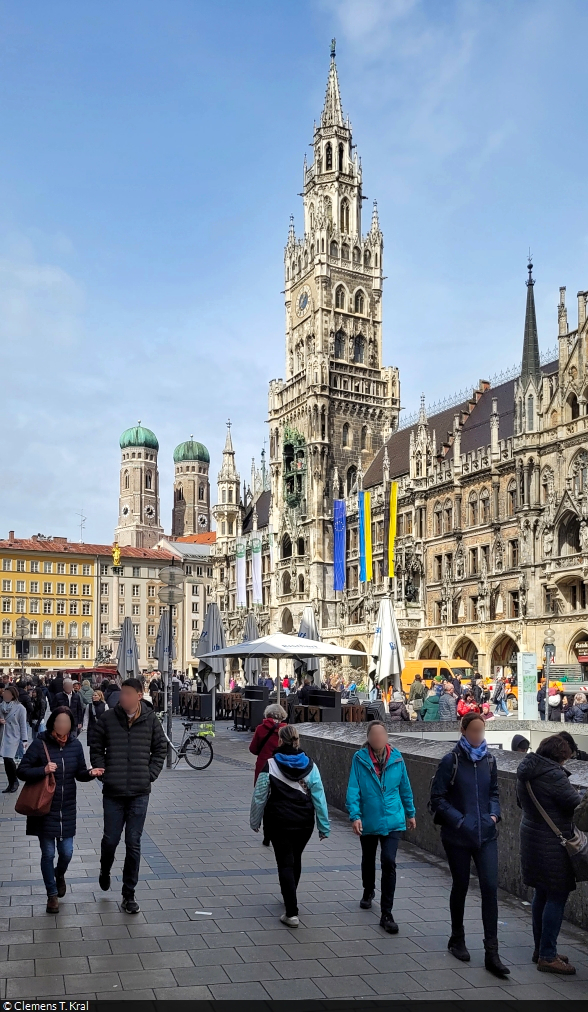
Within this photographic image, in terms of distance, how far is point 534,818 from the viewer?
21.4 feet

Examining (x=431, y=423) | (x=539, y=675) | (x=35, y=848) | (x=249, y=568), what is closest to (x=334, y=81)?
(x=431, y=423)

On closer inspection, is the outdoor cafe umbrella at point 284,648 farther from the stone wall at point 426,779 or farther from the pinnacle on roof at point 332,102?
the pinnacle on roof at point 332,102

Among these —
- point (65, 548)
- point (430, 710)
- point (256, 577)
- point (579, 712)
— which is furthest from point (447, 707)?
point (65, 548)

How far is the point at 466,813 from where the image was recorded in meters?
6.94

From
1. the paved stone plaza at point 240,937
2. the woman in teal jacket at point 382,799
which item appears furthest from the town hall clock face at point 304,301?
the woman in teal jacket at point 382,799

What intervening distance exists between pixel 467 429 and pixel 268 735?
158 ft

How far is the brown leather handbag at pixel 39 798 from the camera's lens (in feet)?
26.0

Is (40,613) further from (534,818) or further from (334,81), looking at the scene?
(534,818)

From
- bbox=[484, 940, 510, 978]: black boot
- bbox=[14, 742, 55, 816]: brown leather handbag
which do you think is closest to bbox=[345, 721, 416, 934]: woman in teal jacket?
bbox=[484, 940, 510, 978]: black boot

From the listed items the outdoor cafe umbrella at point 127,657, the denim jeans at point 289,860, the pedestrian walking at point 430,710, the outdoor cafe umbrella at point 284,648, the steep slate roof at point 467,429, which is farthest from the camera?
the steep slate roof at point 467,429

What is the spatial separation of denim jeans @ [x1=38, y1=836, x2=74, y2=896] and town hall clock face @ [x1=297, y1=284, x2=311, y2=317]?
6785 cm

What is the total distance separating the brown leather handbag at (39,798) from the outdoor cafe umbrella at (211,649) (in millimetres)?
18623

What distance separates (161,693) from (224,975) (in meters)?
24.5

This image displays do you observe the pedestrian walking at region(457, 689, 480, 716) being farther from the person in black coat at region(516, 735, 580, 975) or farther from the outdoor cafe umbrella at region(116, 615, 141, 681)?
the person in black coat at region(516, 735, 580, 975)
